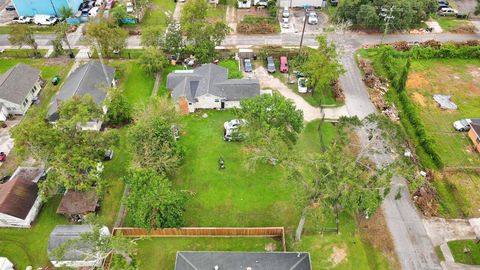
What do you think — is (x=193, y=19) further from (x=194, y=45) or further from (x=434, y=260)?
(x=434, y=260)

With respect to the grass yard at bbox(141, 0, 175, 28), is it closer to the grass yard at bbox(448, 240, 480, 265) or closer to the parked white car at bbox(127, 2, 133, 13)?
the parked white car at bbox(127, 2, 133, 13)

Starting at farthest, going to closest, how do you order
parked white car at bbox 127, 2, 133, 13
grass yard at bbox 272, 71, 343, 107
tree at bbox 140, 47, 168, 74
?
parked white car at bbox 127, 2, 133, 13 → tree at bbox 140, 47, 168, 74 → grass yard at bbox 272, 71, 343, 107

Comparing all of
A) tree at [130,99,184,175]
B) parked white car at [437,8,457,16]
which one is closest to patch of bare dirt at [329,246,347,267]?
tree at [130,99,184,175]

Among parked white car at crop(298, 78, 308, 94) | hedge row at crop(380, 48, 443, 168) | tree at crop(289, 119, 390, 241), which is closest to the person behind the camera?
tree at crop(289, 119, 390, 241)

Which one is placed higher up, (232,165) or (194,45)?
(194,45)

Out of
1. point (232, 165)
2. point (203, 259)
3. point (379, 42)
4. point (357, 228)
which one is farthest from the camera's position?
point (379, 42)

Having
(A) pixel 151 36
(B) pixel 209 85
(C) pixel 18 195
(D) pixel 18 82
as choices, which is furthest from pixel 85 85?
(C) pixel 18 195

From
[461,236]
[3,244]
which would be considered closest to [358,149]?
[461,236]
